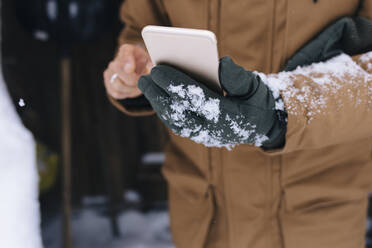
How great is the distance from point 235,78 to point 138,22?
1.63 feet

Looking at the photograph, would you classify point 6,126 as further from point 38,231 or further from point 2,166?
point 38,231

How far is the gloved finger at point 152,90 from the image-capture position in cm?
60

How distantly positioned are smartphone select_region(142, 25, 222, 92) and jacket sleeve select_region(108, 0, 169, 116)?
28 centimetres

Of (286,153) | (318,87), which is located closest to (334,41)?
(318,87)

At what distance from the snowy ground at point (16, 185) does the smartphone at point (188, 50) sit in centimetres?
28

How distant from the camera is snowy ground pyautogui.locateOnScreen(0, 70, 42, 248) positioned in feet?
1.80

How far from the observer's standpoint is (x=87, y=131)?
6.26 ft

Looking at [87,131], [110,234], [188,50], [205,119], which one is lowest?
[110,234]

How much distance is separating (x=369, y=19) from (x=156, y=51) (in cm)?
49

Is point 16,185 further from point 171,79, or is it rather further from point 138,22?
point 138,22

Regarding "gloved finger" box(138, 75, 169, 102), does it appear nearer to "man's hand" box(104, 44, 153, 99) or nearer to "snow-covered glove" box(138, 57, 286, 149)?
"snow-covered glove" box(138, 57, 286, 149)

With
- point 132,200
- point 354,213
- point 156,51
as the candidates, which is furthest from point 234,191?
point 132,200

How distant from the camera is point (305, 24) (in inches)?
29.5

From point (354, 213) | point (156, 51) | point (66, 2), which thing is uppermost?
Answer: point (66, 2)
